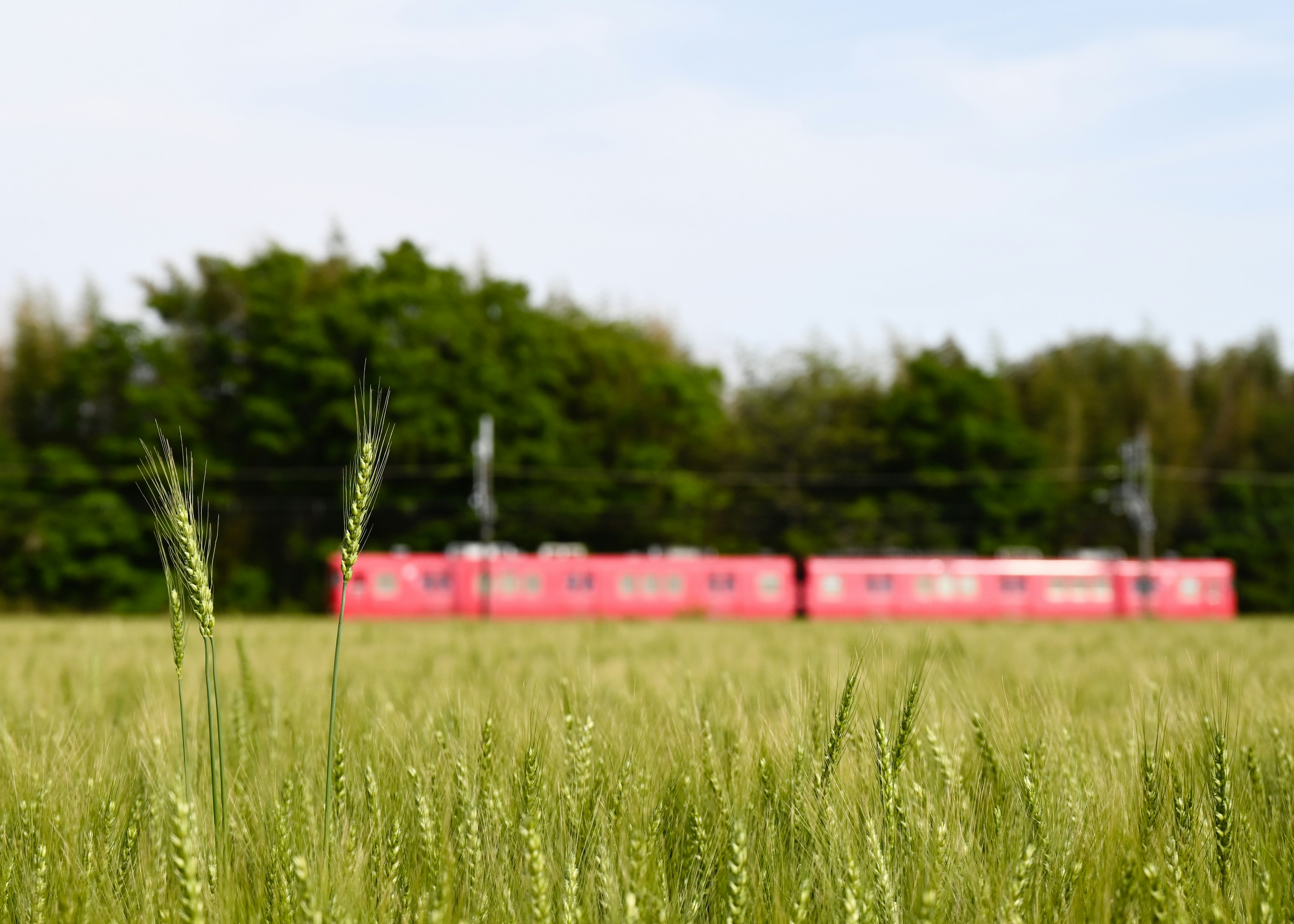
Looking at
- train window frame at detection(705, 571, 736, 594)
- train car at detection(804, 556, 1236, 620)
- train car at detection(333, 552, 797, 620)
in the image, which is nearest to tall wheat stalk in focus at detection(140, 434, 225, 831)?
train car at detection(333, 552, 797, 620)

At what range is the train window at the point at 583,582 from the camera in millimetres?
27234

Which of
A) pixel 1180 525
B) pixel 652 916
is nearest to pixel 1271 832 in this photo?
pixel 652 916

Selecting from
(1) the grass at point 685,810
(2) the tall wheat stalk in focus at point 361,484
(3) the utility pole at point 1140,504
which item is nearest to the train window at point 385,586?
(3) the utility pole at point 1140,504

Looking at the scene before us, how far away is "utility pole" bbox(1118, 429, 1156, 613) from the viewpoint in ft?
97.2

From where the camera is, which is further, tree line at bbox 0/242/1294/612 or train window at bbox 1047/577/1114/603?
tree line at bbox 0/242/1294/612

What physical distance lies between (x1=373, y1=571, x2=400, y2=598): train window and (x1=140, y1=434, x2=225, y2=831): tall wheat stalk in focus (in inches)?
1005

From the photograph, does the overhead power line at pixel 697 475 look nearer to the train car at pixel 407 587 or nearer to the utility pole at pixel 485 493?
the utility pole at pixel 485 493

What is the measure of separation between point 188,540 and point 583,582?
25898 mm

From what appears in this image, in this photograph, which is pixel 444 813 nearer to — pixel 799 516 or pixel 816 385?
pixel 799 516

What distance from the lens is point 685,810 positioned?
6.70ft

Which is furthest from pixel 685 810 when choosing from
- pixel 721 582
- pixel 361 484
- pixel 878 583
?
pixel 878 583

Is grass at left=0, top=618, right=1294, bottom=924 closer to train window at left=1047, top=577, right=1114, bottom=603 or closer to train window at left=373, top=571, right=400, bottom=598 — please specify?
train window at left=373, top=571, right=400, bottom=598

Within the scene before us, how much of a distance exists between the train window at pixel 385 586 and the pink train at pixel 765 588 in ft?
0.09

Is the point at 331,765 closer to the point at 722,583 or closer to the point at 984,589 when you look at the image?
the point at 722,583
